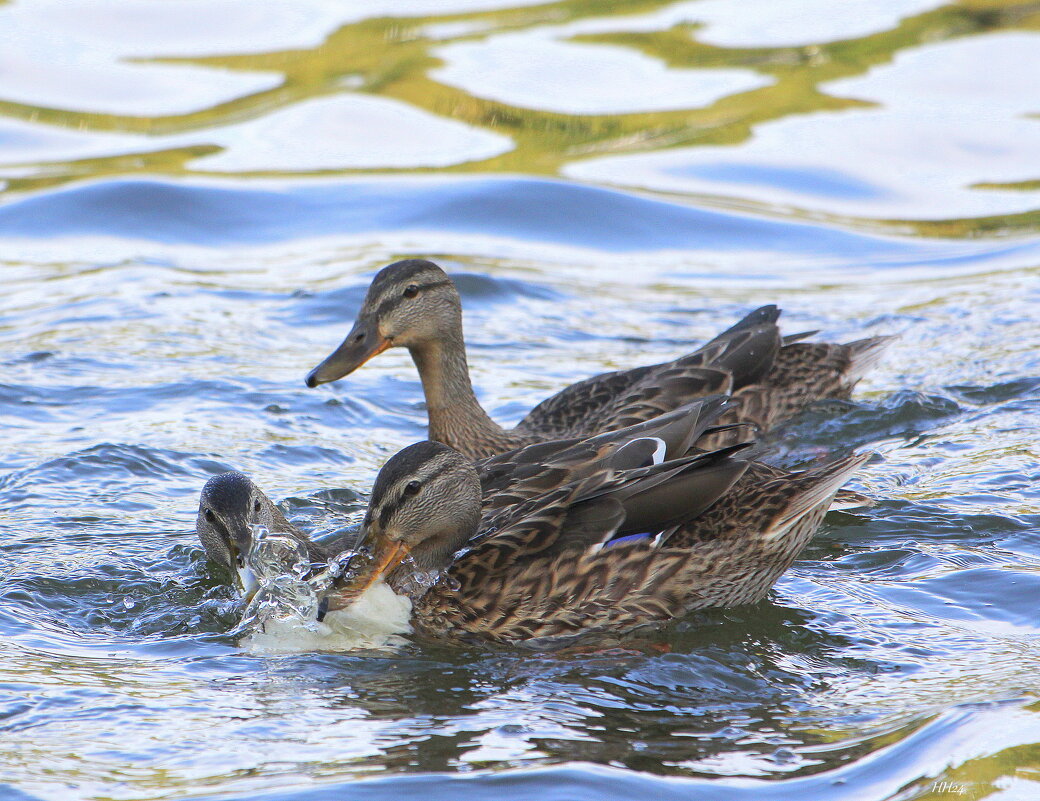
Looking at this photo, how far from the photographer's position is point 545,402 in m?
8.30

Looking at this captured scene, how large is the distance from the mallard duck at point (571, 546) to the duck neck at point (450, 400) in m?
1.80

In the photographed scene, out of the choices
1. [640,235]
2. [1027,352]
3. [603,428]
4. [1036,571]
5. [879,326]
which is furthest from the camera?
[640,235]

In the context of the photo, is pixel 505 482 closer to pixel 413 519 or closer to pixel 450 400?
pixel 413 519

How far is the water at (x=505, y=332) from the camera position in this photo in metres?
5.02

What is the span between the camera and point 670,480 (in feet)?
19.6

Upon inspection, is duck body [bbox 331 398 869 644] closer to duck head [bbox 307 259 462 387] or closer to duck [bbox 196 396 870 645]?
duck [bbox 196 396 870 645]

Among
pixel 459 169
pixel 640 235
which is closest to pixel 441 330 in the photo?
pixel 640 235

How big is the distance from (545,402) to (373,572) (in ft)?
8.30

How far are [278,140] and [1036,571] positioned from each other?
9.37 m

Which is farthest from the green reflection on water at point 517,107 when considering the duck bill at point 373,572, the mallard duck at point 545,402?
the duck bill at point 373,572

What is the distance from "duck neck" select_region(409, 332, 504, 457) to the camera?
7.94 metres

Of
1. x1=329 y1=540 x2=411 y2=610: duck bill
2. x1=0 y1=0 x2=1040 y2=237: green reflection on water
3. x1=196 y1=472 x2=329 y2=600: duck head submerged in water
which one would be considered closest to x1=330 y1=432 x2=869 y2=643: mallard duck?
x1=329 y1=540 x2=411 y2=610: duck bill

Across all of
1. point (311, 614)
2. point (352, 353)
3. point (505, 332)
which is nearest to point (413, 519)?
point (311, 614)

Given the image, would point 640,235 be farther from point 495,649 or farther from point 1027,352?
point 495,649
